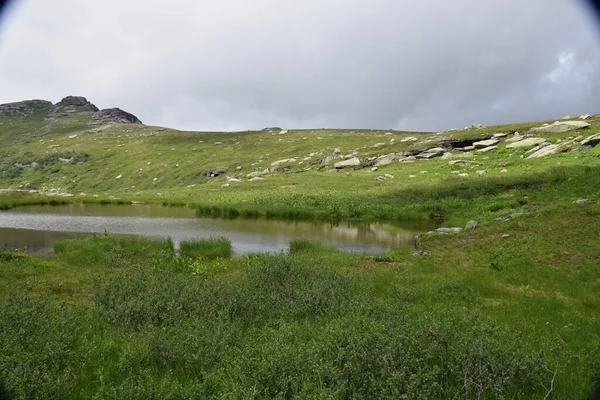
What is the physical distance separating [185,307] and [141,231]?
82.9 feet

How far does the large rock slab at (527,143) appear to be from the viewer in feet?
210

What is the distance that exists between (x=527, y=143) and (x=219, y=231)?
5986cm

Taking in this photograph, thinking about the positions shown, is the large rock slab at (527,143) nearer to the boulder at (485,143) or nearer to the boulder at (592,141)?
the boulder at (485,143)

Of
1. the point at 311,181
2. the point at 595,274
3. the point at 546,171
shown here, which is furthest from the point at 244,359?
the point at 311,181

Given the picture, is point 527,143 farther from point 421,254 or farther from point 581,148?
point 421,254

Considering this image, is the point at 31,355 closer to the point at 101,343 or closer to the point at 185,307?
the point at 101,343

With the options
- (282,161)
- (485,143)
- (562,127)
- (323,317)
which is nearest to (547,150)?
(562,127)

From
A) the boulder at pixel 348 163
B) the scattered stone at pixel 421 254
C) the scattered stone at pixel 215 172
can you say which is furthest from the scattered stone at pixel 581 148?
the scattered stone at pixel 215 172

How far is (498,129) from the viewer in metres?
85.8

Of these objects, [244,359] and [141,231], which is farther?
[141,231]

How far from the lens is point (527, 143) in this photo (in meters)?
65.5

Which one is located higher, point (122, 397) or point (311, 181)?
point (311, 181)

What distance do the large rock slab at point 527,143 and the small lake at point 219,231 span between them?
41752 millimetres

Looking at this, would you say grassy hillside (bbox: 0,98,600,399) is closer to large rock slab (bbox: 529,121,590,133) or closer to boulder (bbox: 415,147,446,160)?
large rock slab (bbox: 529,121,590,133)
